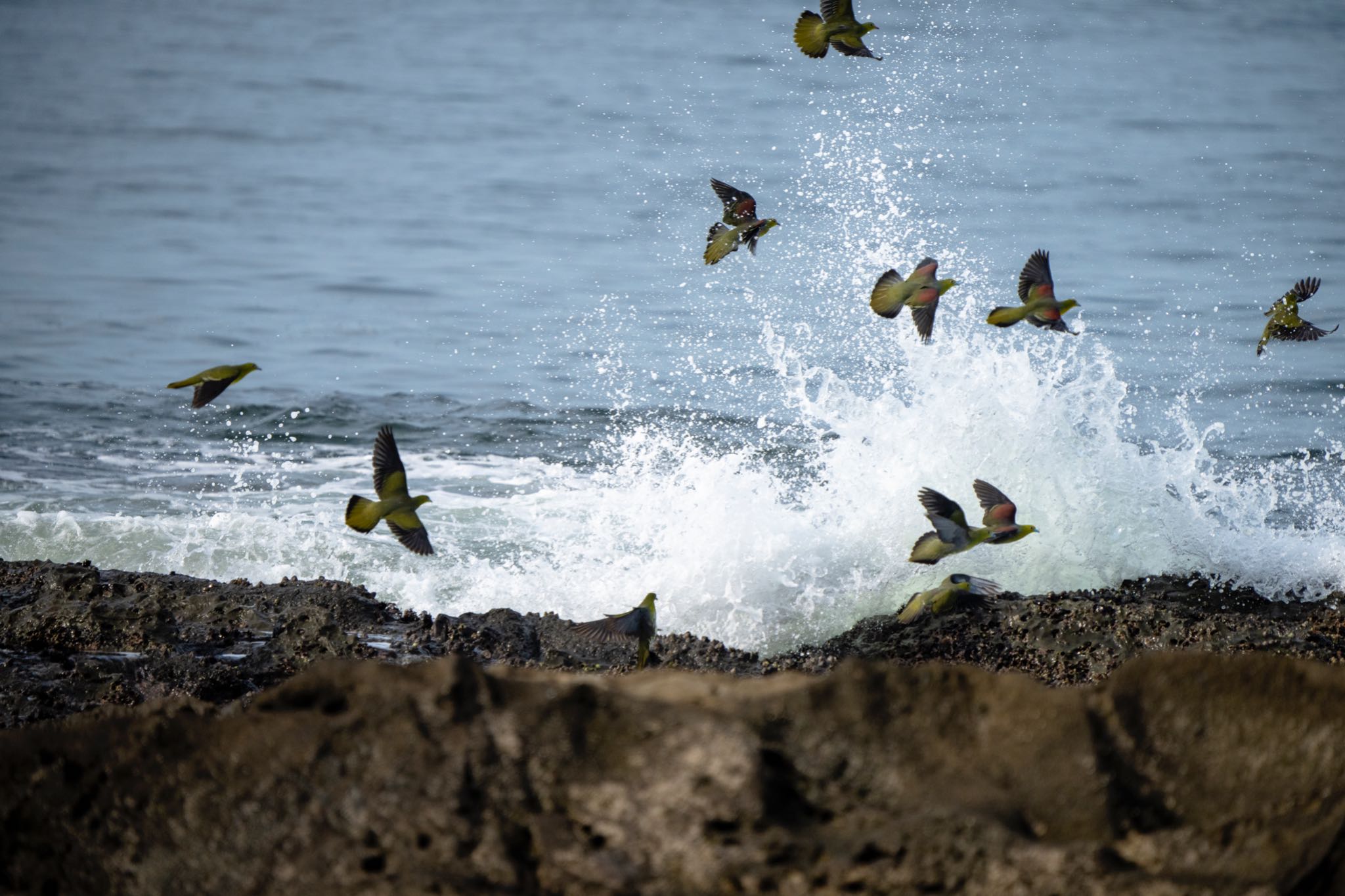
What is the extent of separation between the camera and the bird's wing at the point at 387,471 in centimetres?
356

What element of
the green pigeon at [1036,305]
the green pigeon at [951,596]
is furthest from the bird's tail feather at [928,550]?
the green pigeon at [1036,305]

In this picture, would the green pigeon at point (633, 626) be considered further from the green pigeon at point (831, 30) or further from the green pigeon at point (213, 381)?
the green pigeon at point (831, 30)

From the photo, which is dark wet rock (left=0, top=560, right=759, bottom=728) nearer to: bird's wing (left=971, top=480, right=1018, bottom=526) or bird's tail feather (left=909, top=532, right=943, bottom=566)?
bird's tail feather (left=909, top=532, right=943, bottom=566)

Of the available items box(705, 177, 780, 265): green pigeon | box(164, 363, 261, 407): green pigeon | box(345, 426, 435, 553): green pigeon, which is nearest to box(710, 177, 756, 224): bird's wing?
box(705, 177, 780, 265): green pigeon

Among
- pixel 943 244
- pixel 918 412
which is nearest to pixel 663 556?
pixel 918 412

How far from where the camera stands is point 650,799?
82.9 inches

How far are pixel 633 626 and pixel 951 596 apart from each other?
4.44ft

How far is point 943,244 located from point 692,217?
4.29m

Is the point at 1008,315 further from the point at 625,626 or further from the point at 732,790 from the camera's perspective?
the point at 732,790

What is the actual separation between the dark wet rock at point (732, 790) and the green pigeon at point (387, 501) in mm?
1348

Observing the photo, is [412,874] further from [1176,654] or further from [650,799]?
[1176,654]

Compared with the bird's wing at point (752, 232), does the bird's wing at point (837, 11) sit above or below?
above

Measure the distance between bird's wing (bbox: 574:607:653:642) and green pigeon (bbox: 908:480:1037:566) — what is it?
0.96 meters

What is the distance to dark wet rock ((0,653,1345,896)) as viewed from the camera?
6.81 feet
